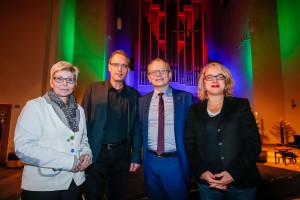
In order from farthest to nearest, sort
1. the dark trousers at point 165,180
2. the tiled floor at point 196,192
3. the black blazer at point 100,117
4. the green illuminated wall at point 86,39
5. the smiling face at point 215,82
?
1. the green illuminated wall at point 86,39
2. the tiled floor at point 196,192
3. the black blazer at point 100,117
4. the dark trousers at point 165,180
5. the smiling face at point 215,82

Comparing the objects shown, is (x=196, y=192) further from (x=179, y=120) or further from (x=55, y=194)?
(x=55, y=194)

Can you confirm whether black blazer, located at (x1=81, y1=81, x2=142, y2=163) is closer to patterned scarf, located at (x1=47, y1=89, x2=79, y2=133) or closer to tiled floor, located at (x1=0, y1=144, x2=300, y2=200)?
patterned scarf, located at (x1=47, y1=89, x2=79, y2=133)

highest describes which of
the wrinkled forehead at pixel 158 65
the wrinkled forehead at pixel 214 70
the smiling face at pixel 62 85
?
the wrinkled forehead at pixel 158 65

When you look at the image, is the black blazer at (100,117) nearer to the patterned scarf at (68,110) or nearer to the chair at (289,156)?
the patterned scarf at (68,110)

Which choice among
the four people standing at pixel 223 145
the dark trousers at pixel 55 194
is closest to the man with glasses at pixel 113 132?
the dark trousers at pixel 55 194

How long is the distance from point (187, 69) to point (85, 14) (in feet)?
15.1

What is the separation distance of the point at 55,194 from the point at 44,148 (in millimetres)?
283

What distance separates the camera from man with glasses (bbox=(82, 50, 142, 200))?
159cm

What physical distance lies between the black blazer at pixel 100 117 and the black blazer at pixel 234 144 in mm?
578

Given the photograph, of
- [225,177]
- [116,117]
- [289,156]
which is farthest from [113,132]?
[289,156]

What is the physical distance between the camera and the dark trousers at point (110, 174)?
61.9 inches

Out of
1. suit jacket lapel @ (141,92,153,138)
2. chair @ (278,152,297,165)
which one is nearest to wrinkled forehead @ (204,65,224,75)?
suit jacket lapel @ (141,92,153,138)

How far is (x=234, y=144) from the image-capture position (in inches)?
49.4

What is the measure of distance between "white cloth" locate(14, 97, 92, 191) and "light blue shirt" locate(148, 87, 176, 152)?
24.7 inches
